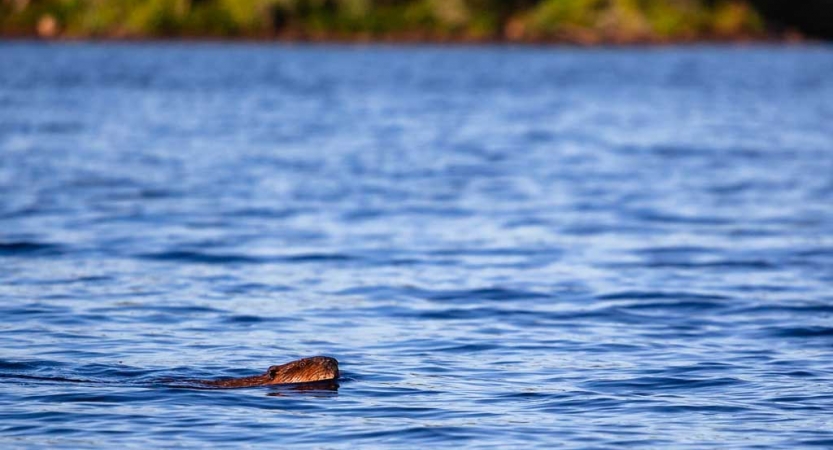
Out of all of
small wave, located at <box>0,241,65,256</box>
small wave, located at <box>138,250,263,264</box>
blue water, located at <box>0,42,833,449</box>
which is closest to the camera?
blue water, located at <box>0,42,833,449</box>

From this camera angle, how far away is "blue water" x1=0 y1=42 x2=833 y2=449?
11.5m

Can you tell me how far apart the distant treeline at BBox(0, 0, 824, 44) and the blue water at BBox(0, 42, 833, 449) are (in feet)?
235

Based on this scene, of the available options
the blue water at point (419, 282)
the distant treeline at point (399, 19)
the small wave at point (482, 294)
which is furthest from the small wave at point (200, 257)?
the distant treeline at point (399, 19)

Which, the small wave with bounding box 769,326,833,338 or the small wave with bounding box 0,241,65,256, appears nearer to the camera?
the small wave with bounding box 769,326,833,338

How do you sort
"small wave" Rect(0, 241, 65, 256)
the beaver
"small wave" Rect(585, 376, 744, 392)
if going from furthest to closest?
"small wave" Rect(0, 241, 65, 256) < "small wave" Rect(585, 376, 744, 392) < the beaver

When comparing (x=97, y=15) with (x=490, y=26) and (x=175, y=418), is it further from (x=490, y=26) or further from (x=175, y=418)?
(x=175, y=418)

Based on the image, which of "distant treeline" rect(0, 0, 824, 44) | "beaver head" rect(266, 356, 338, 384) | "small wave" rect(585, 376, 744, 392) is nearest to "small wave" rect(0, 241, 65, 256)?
"beaver head" rect(266, 356, 338, 384)

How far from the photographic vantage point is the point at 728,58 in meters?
102

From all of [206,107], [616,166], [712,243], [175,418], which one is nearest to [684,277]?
[712,243]

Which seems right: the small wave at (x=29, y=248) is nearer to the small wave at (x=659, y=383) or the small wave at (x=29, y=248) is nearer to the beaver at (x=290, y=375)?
the beaver at (x=290, y=375)

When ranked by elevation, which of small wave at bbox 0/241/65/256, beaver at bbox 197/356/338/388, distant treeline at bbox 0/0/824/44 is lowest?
small wave at bbox 0/241/65/256

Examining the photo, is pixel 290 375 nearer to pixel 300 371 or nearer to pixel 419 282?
pixel 300 371

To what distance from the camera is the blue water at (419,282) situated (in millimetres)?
11523

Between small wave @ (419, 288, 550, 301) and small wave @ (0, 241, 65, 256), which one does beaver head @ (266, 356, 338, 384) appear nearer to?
small wave @ (419, 288, 550, 301)
